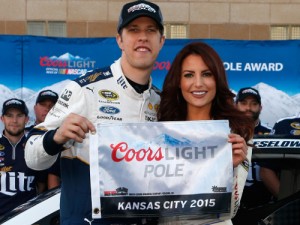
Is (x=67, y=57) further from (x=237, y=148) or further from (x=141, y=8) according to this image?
(x=237, y=148)

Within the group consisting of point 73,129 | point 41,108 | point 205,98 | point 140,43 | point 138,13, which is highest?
point 138,13

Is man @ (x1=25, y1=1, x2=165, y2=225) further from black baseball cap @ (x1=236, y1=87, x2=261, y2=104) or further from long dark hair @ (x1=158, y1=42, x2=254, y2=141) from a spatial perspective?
black baseball cap @ (x1=236, y1=87, x2=261, y2=104)

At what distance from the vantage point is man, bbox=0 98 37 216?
556 cm

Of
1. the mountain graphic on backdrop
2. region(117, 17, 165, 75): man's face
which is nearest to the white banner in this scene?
region(117, 17, 165, 75): man's face

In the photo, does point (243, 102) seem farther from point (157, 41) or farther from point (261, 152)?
point (157, 41)

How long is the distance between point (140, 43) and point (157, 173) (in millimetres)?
623

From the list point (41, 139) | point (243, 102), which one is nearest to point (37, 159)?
point (41, 139)

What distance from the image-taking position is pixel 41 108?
6.52 m

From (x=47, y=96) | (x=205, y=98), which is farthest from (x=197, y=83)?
(x=47, y=96)

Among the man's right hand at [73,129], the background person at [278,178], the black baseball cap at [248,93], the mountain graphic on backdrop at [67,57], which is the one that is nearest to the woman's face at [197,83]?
the man's right hand at [73,129]

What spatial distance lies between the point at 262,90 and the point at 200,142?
4.07m

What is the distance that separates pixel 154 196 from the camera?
2.79 m

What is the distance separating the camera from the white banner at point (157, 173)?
9.10ft

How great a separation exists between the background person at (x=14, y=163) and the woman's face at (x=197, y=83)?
2965mm
